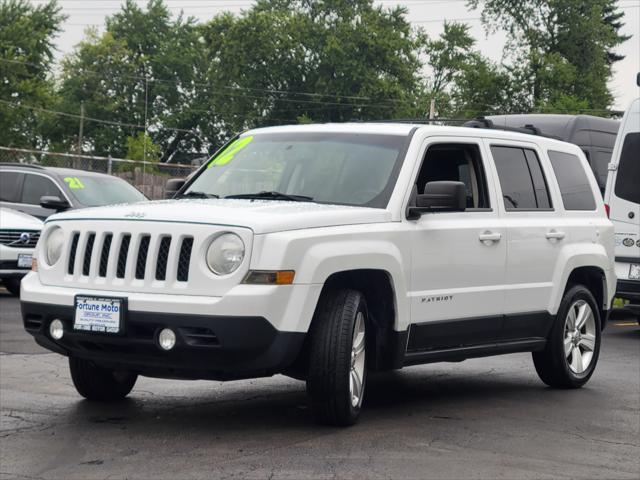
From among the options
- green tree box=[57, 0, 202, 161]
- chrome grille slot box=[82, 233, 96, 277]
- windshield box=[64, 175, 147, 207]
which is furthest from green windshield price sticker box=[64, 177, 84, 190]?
green tree box=[57, 0, 202, 161]

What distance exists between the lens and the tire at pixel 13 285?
57.2 feet

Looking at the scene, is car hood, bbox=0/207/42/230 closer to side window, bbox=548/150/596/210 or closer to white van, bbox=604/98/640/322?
white van, bbox=604/98/640/322

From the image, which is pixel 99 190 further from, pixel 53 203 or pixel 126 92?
pixel 126 92

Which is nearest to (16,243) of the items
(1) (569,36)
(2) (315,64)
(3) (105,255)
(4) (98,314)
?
(3) (105,255)

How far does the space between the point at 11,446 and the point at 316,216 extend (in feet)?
6.68

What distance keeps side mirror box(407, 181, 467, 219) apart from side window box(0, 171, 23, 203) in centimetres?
1204

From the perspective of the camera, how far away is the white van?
49.5 ft

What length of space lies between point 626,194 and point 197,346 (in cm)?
976

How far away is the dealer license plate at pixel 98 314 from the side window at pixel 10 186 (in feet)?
39.7

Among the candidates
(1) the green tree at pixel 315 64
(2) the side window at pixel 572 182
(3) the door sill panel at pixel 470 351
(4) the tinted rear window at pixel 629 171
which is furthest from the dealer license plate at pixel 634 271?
(1) the green tree at pixel 315 64

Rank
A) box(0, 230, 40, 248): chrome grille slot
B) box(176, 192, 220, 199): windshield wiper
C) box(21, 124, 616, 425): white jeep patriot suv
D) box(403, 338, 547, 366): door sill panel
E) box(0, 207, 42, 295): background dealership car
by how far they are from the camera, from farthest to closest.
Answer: box(0, 230, 40, 248): chrome grille slot, box(0, 207, 42, 295): background dealership car, box(176, 192, 220, 199): windshield wiper, box(403, 338, 547, 366): door sill panel, box(21, 124, 616, 425): white jeep patriot suv

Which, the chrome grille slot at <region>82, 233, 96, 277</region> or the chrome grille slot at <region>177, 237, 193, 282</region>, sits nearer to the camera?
the chrome grille slot at <region>177, 237, 193, 282</region>

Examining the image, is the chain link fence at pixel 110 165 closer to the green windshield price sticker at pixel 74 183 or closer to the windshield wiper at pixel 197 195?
the green windshield price sticker at pixel 74 183

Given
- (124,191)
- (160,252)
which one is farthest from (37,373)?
(124,191)
